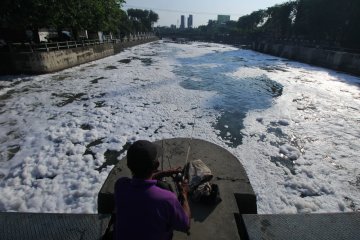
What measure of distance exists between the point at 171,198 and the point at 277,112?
29.4 feet

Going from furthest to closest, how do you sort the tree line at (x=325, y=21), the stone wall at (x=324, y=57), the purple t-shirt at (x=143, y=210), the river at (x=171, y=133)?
the tree line at (x=325, y=21)
the stone wall at (x=324, y=57)
the river at (x=171, y=133)
the purple t-shirt at (x=143, y=210)

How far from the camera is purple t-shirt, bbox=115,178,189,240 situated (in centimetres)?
182

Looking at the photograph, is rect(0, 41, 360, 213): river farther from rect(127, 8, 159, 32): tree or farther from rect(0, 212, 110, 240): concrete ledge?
rect(127, 8, 159, 32): tree

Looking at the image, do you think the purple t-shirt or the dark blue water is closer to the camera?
the purple t-shirt

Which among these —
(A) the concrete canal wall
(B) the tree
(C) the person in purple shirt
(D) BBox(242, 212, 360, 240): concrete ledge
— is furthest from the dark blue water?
(B) the tree

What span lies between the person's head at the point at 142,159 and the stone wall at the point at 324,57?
24311 mm

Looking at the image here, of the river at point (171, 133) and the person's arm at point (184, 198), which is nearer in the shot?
the person's arm at point (184, 198)

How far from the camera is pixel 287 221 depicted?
329 cm

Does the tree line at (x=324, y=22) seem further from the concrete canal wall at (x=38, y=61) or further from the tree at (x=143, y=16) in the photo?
the tree at (x=143, y=16)

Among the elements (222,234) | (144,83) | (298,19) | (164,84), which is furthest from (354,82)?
(298,19)

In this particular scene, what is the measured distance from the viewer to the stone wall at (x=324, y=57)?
70.0 feet

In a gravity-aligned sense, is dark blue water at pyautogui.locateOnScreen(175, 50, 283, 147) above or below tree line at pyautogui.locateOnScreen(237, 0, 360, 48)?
below

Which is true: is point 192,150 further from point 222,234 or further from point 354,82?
point 354,82

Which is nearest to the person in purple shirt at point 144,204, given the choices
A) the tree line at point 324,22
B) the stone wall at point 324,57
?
the stone wall at point 324,57
